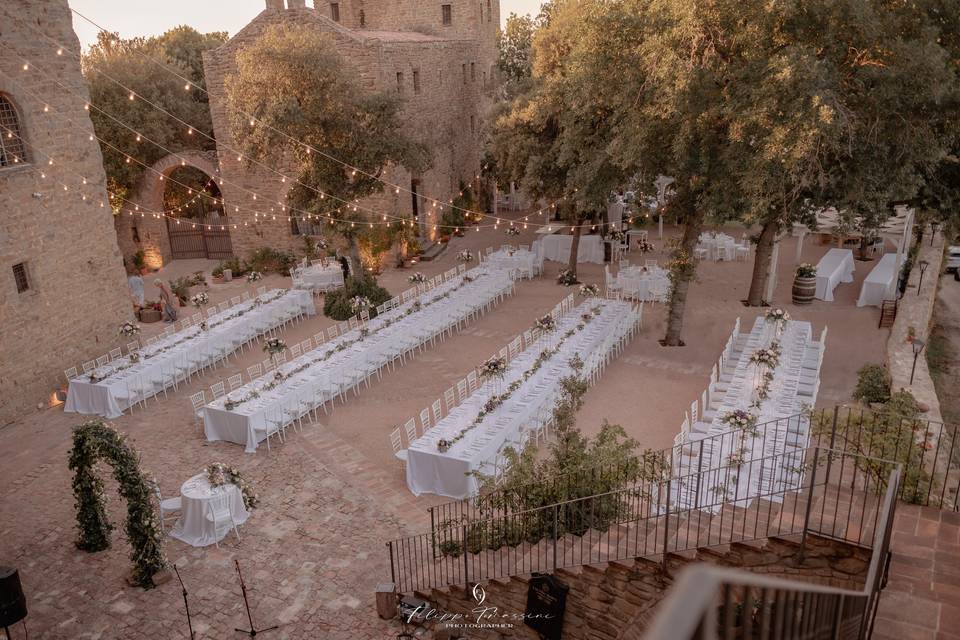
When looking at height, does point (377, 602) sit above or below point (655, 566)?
below

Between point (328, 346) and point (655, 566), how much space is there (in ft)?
30.0

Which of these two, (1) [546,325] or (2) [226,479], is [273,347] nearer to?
(2) [226,479]

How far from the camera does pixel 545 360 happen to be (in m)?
12.5

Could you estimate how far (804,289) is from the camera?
16953 mm

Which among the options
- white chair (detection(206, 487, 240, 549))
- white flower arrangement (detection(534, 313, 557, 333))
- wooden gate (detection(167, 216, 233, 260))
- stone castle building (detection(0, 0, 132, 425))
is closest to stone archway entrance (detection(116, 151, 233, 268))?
wooden gate (detection(167, 216, 233, 260))

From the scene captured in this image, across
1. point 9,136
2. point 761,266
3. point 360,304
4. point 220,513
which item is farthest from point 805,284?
point 9,136

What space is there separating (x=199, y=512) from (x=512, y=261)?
12966 mm

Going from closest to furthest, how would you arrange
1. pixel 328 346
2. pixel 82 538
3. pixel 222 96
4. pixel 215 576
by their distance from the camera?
pixel 215 576 < pixel 82 538 < pixel 328 346 < pixel 222 96

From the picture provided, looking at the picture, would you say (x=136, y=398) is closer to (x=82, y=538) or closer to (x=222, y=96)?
(x=82, y=538)

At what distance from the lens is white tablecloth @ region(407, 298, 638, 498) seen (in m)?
9.59

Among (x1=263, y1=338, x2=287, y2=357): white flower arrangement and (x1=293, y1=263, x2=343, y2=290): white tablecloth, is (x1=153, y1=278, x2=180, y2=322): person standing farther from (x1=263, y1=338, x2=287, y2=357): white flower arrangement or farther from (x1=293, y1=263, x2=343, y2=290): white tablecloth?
(x1=263, y1=338, x2=287, y2=357): white flower arrangement

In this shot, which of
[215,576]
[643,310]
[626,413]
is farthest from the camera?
[643,310]

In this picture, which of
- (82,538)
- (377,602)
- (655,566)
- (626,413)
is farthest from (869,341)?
(82,538)

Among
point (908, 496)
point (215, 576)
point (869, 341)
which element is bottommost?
point (215, 576)
